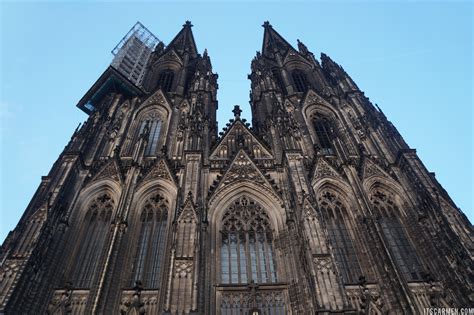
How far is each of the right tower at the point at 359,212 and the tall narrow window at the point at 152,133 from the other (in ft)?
21.0

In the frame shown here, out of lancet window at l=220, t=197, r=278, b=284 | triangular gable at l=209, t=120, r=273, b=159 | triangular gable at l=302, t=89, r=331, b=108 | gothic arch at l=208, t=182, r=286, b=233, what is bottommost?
lancet window at l=220, t=197, r=278, b=284

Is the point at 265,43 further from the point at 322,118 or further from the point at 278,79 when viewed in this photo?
the point at 322,118

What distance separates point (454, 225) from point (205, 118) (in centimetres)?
1431

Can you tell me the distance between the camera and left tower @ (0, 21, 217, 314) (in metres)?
13.6

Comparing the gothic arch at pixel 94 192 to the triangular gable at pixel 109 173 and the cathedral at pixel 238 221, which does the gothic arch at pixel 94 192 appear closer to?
the cathedral at pixel 238 221

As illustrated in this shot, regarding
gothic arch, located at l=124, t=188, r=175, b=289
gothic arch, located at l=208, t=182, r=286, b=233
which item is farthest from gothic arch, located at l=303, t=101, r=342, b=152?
gothic arch, located at l=124, t=188, r=175, b=289

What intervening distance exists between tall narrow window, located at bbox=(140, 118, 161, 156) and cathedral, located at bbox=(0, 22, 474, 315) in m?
0.11

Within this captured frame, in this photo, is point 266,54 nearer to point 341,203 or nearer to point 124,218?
point 341,203

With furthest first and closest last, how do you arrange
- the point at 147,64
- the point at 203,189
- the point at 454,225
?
the point at 147,64 → the point at 203,189 → the point at 454,225

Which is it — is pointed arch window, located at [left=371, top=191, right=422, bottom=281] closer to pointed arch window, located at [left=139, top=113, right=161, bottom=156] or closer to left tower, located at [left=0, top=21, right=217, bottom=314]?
left tower, located at [left=0, top=21, right=217, bottom=314]

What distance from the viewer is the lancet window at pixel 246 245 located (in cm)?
1518

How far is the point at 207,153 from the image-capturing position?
20.8 meters

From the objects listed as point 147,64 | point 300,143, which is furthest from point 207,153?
point 147,64

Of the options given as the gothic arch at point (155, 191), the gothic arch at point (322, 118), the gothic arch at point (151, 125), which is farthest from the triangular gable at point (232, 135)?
the gothic arch at point (155, 191)
